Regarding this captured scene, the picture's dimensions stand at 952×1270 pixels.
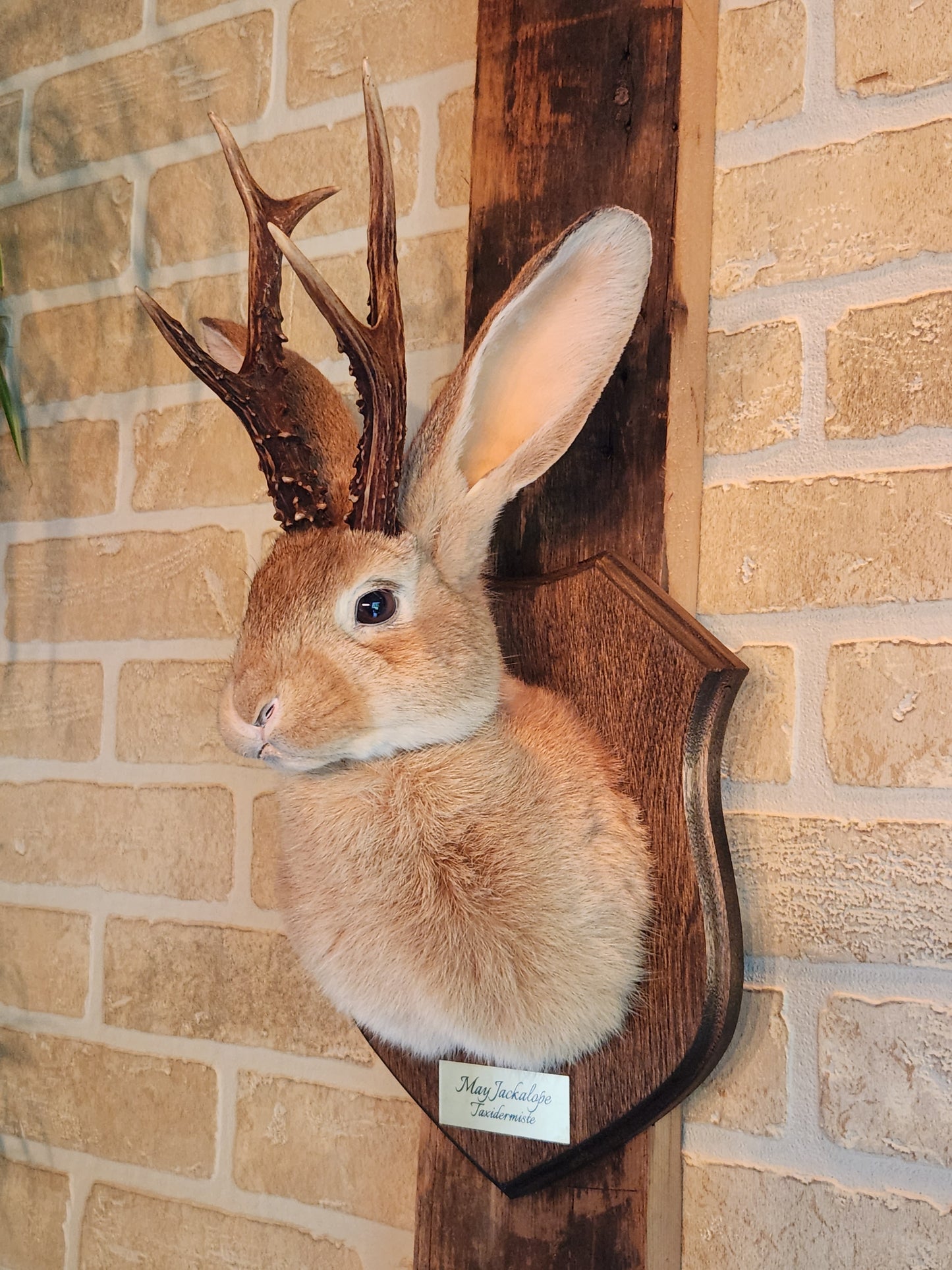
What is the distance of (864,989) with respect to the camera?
0.83m

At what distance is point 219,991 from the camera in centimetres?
Result: 113

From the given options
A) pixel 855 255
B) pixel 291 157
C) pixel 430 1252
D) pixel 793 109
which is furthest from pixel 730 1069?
pixel 291 157

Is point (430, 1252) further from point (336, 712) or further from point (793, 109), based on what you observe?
point (793, 109)

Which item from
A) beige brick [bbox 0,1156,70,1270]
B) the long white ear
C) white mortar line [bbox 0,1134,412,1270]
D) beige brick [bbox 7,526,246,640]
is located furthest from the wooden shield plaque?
beige brick [bbox 0,1156,70,1270]

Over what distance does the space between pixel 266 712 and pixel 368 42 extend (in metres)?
0.72

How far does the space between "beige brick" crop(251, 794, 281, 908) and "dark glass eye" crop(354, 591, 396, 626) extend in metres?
0.37

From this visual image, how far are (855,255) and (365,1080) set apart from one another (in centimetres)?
78

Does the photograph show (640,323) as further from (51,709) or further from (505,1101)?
(51,709)

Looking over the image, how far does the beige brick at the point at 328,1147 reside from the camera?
102 centimetres

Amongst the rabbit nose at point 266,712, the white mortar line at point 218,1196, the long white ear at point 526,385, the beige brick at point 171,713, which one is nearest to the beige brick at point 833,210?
the long white ear at point 526,385

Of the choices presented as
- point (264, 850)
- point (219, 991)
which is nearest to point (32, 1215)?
point (219, 991)

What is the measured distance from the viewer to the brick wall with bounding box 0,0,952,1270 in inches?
33.0

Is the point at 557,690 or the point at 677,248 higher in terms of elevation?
the point at 677,248

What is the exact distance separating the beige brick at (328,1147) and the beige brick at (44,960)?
0.23 meters
